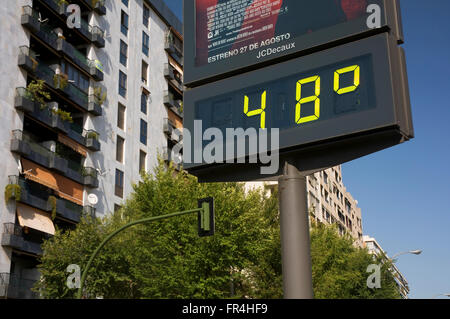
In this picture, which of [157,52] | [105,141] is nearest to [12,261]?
[105,141]

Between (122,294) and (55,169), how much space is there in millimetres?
9885

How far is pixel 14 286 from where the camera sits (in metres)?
29.8

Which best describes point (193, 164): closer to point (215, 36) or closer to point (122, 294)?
point (215, 36)

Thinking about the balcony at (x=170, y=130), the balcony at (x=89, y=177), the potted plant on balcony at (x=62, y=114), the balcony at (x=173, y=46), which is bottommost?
the balcony at (x=89, y=177)

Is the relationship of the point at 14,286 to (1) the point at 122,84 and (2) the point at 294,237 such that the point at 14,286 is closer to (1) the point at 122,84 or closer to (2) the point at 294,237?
(1) the point at 122,84

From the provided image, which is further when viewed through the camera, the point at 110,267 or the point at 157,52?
the point at 157,52

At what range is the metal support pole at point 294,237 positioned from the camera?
6184mm

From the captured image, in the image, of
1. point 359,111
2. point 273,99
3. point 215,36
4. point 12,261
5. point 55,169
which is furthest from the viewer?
point 55,169

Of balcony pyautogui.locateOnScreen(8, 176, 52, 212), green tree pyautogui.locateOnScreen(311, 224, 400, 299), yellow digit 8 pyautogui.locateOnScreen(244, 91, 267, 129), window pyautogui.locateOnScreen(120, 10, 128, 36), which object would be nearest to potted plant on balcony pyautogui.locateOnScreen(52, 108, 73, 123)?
balcony pyautogui.locateOnScreen(8, 176, 52, 212)

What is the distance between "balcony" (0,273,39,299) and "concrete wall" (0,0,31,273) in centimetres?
51

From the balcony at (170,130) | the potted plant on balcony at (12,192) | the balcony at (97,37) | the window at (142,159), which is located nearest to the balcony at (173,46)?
the balcony at (170,130)

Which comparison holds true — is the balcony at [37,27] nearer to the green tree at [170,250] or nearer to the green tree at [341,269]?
the green tree at [170,250]

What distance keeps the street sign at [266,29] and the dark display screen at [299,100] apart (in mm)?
320
